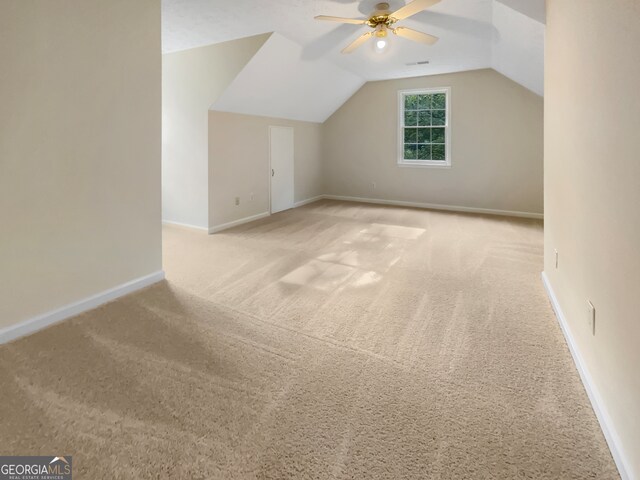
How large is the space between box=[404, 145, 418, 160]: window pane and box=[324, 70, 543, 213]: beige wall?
21 cm

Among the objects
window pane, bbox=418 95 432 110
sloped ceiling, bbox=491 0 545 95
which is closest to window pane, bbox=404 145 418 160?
window pane, bbox=418 95 432 110

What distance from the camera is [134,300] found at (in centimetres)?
286

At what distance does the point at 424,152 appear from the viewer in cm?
723

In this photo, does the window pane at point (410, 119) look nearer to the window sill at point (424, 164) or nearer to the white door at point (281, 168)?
the window sill at point (424, 164)

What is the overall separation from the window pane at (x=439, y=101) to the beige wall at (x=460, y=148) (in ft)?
0.63

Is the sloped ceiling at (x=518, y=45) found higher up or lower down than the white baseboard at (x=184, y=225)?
higher up

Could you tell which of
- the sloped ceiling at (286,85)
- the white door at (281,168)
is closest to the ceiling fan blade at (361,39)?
the sloped ceiling at (286,85)

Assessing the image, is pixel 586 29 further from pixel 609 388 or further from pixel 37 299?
pixel 37 299

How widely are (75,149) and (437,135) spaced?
20.1ft

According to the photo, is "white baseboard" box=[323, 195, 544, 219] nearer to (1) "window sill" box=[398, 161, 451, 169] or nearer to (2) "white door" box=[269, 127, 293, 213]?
(1) "window sill" box=[398, 161, 451, 169]

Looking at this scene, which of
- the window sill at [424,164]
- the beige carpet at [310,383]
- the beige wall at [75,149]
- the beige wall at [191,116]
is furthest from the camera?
the window sill at [424,164]

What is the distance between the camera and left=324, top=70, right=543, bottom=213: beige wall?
620 cm

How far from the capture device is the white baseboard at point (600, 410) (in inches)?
51.9

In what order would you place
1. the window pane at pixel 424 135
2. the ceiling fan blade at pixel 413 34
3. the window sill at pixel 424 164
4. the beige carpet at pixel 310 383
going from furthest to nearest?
the window pane at pixel 424 135, the window sill at pixel 424 164, the ceiling fan blade at pixel 413 34, the beige carpet at pixel 310 383
